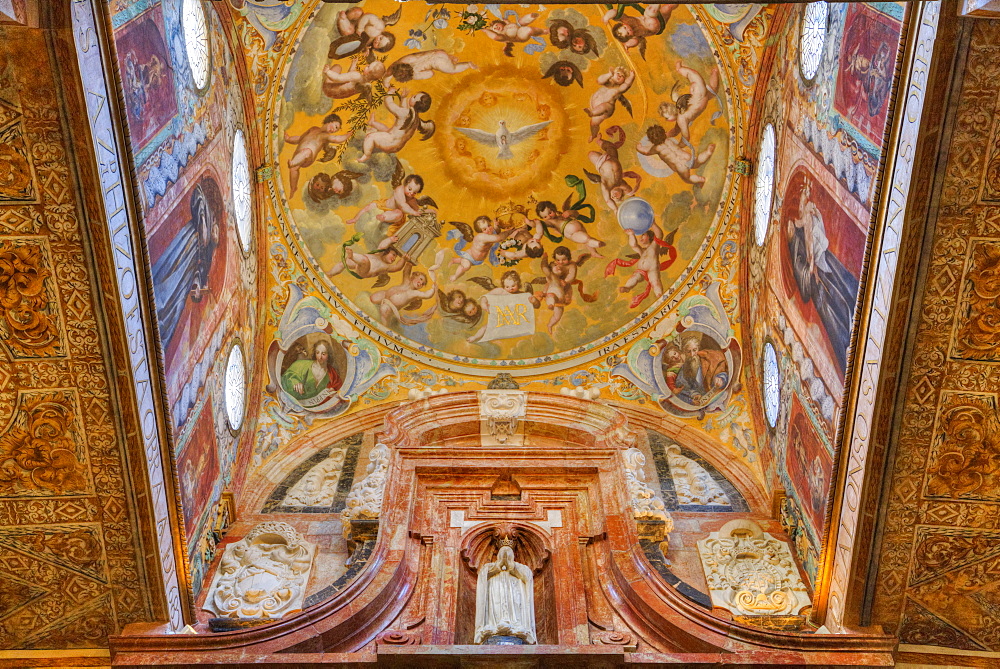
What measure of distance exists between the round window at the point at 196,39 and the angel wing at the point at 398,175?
442 cm

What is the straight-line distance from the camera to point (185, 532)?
11.5 metres

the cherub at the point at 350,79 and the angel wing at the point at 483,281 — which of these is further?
the angel wing at the point at 483,281

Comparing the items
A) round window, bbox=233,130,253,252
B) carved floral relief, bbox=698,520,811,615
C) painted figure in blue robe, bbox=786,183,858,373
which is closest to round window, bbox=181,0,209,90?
round window, bbox=233,130,253,252

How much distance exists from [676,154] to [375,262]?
5.29 m

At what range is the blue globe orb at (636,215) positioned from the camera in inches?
666

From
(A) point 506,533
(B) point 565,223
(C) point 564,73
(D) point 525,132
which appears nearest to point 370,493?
(A) point 506,533

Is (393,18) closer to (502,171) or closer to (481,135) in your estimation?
(481,135)

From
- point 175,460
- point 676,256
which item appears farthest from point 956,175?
point 175,460

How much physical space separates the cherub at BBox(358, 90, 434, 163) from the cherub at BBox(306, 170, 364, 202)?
0.34 meters

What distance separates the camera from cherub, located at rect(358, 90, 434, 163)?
54.7 ft

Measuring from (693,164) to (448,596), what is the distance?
26.6 feet

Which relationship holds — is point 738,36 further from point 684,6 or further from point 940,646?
point 940,646

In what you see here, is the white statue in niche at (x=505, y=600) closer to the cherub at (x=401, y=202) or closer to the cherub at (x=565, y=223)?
the cherub at (x=565, y=223)

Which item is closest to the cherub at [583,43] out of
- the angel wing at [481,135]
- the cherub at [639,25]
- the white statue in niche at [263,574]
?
the cherub at [639,25]
